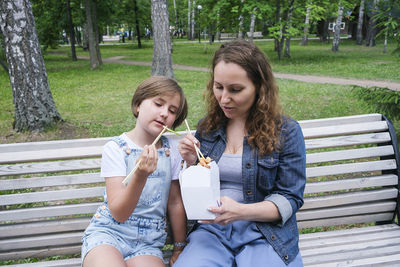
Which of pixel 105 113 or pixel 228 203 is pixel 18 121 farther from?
pixel 228 203

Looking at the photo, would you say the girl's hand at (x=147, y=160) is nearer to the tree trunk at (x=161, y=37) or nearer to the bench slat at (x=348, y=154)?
the bench slat at (x=348, y=154)

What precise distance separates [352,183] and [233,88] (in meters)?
1.27

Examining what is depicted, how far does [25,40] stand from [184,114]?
4.57 meters

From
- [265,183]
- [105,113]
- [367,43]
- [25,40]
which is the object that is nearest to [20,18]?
[25,40]

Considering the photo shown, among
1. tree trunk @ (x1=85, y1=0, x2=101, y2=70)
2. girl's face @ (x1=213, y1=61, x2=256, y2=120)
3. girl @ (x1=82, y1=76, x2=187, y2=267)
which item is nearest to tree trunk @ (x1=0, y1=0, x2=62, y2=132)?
girl @ (x1=82, y1=76, x2=187, y2=267)

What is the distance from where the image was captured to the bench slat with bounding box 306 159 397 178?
2.39 meters

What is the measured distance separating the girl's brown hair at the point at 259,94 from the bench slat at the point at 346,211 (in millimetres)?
849

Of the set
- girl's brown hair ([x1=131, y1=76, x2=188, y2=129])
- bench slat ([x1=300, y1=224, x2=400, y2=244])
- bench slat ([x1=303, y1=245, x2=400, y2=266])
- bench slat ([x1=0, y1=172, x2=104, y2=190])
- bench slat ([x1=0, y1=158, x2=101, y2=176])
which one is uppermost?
girl's brown hair ([x1=131, y1=76, x2=188, y2=129])

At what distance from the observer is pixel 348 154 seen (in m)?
2.40

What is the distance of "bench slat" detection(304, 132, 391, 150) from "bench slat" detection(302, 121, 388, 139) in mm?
38

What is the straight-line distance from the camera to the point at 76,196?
2.19 meters

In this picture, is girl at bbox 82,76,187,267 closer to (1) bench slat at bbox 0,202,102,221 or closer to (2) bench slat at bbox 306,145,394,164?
(1) bench slat at bbox 0,202,102,221

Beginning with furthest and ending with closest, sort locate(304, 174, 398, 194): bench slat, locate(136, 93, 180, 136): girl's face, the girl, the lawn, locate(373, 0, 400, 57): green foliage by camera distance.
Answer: the lawn < locate(373, 0, 400, 57): green foliage < locate(304, 174, 398, 194): bench slat < locate(136, 93, 180, 136): girl's face < the girl

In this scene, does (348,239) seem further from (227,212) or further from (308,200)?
(227,212)
